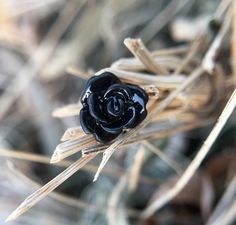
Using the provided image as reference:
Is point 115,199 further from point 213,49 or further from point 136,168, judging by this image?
point 213,49

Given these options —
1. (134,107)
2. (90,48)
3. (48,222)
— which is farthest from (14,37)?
(134,107)

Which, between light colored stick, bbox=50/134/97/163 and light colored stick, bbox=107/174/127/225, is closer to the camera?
light colored stick, bbox=50/134/97/163

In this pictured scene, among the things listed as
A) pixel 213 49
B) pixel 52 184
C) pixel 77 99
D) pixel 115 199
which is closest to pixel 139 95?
pixel 52 184

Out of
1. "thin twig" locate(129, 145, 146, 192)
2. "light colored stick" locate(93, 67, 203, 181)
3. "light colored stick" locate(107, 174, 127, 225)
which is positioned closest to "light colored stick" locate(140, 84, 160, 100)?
"light colored stick" locate(93, 67, 203, 181)

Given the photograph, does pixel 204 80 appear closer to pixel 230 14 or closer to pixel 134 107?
pixel 230 14

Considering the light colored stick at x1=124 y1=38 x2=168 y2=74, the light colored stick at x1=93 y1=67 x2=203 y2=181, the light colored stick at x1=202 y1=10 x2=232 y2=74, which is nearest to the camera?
the light colored stick at x1=93 y1=67 x2=203 y2=181

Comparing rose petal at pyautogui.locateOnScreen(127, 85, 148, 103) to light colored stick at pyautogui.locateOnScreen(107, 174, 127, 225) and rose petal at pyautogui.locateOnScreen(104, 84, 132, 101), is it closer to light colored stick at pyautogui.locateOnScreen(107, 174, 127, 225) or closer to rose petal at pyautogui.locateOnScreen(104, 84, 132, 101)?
rose petal at pyautogui.locateOnScreen(104, 84, 132, 101)

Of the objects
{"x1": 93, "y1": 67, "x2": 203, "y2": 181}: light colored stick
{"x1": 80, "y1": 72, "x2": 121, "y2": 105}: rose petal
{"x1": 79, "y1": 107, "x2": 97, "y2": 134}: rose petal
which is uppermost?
{"x1": 80, "y1": 72, "x2": 121, "y2": 105}: rose petal

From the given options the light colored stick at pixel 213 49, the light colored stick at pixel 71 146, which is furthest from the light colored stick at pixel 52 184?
the light colored stick at pixel 213 49

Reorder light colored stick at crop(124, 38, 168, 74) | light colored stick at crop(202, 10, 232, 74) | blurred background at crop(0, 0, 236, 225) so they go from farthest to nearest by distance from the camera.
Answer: blurred background at crop(0, 0, 236, 225)
light colored stick at crop(202, 10, 232, 74)
light colored stick at crop(124, 38, 168, 74)
